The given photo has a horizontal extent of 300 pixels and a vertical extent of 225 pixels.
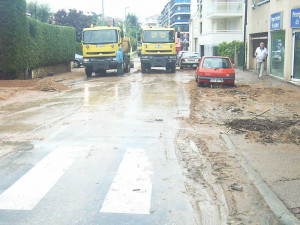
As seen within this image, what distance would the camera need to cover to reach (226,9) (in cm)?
4809

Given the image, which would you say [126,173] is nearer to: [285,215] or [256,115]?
[285,215]

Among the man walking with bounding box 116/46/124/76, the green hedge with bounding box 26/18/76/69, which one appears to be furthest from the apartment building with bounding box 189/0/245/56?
the man walking with bounding box 116/46/124/76

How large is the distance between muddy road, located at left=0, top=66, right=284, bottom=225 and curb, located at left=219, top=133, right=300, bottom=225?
0.09 metres

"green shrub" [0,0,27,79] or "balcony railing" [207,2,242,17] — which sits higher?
"balcony railing" [207,2,242,17]

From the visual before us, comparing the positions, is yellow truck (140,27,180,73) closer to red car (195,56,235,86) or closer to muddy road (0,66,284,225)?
red car (195,56,235,86)

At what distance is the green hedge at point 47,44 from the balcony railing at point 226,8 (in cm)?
2091

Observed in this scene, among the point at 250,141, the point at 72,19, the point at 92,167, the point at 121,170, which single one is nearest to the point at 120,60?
the point at 250,141

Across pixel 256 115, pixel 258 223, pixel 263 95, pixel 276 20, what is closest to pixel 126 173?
pixel 258 223

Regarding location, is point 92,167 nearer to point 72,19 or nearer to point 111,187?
point 111,187

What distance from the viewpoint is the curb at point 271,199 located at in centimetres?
454

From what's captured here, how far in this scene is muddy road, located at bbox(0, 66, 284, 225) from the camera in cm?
483

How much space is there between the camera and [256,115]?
11594 mm

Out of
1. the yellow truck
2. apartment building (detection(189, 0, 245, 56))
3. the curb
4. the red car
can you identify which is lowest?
the curb

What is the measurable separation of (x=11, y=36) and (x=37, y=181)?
16.1m
